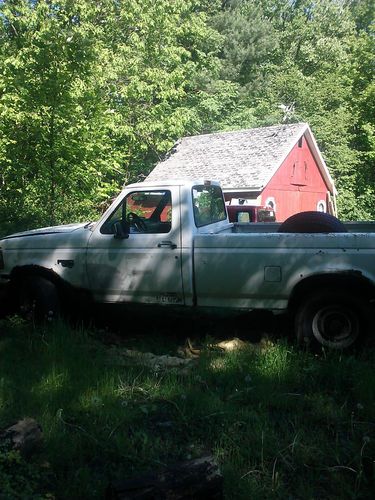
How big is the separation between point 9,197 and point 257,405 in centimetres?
1143

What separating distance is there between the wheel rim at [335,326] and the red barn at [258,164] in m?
18.1

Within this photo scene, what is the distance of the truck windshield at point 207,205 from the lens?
614cm

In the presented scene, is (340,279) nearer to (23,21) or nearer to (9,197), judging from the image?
(9,197)

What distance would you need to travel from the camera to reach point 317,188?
31.3m

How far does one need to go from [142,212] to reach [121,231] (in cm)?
47

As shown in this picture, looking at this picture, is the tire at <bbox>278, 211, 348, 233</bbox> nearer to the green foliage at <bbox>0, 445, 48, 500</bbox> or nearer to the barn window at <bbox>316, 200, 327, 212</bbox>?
the green foliage at <bbox>0, 445, 48, 500</bbox>

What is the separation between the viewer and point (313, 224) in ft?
19.0

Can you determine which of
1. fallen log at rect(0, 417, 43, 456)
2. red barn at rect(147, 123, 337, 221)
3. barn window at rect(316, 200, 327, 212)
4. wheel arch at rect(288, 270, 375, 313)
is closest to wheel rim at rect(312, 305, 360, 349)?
wheel arch at rect(288, 270, 375, 313)

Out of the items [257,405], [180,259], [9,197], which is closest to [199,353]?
[180,259]

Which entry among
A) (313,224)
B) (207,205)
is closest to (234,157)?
(207,205)

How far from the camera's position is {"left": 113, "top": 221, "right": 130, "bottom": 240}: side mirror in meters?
5.95

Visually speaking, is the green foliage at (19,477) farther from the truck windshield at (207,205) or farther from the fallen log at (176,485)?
the truck windshield at (207,205)

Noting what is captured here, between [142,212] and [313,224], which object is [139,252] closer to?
[142,212]

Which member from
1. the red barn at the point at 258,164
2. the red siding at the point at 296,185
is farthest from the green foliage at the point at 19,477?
the red siding at the point at 296,185
